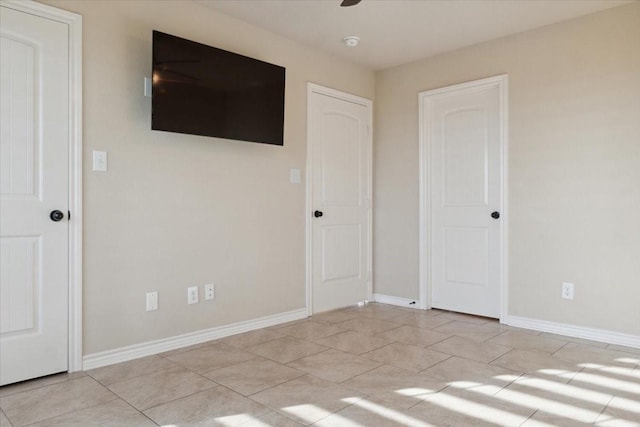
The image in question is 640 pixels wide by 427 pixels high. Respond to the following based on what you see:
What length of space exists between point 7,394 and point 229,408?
3.92 feet

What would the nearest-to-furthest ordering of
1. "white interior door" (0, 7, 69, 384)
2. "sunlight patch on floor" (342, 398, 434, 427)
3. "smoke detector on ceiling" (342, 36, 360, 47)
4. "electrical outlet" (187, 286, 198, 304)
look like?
"sunlight patch on floor" (342, 398, 434, 427) < "white interior door" (0, 7, 69, 384) < "electrical outlet" (187, 286, 198, 304) < "smoke detector on ceiling" (342, 36, 360, 47)

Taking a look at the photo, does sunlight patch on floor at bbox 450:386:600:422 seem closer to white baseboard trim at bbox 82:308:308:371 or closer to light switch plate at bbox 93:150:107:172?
white baseboard trim at bbox 82:308:308:371

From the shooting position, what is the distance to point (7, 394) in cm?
227

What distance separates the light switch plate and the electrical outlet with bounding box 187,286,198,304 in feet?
3.28

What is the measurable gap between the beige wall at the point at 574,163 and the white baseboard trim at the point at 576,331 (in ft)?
0.15

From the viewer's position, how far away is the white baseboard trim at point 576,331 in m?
3.12

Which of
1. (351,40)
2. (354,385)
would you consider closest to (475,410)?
(354,385)

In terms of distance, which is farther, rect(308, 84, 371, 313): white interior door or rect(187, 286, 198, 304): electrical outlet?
rect(308, 84, 371, 313): white interior door

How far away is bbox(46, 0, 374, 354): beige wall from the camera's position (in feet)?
8.79

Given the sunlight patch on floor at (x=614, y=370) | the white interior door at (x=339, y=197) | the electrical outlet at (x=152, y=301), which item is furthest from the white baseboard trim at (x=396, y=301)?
the electrical outlet at (x=152, y=301)

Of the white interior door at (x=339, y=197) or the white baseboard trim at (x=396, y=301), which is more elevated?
the white interior door at (x=339, y=197)

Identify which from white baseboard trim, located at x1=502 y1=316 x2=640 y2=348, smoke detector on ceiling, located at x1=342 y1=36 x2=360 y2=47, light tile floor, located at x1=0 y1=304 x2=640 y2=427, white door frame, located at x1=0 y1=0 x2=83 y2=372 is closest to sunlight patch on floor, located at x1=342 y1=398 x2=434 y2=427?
light tile floor, located at x1=0 y1=304 x2=640 y2=427

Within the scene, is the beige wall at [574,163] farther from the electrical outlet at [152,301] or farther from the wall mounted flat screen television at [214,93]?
the electrical outlet at [152,301]

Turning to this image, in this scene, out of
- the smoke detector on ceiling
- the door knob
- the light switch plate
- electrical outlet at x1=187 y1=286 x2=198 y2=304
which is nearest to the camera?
the door knob
